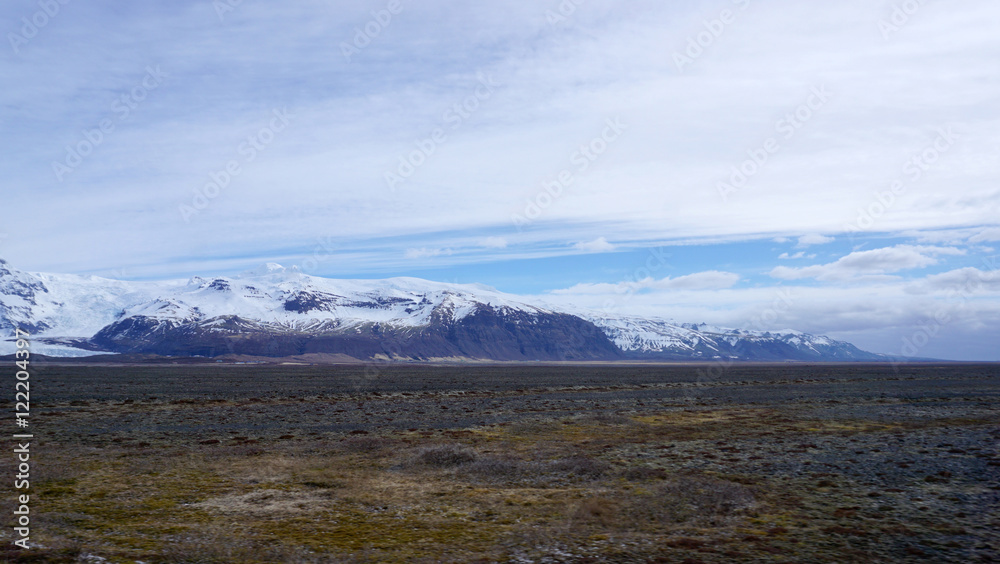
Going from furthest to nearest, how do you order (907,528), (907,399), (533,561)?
(907,399), (907,528), (533,561)

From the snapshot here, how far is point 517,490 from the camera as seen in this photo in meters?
19.1

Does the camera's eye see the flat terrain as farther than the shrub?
No

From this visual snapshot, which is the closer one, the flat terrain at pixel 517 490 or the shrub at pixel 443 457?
the flat terrain at pixel 517 490

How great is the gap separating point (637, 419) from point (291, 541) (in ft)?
96.3

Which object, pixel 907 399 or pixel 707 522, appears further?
pixel 907 399

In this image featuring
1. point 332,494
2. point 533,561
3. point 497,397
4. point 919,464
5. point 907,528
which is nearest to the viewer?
point 533,561

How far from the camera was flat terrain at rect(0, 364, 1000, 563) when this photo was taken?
13.2 m

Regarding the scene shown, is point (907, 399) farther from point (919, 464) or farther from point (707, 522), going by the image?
point (707, 522)

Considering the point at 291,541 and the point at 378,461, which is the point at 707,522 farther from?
the point at 378,461

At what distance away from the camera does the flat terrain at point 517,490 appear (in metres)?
13.2

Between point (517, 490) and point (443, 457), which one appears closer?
point (517, 490)

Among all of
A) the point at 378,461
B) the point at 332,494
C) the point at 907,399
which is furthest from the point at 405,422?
the point at 907,399

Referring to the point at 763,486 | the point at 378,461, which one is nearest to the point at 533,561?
the point at 763,486

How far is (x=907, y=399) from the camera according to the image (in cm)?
5434
